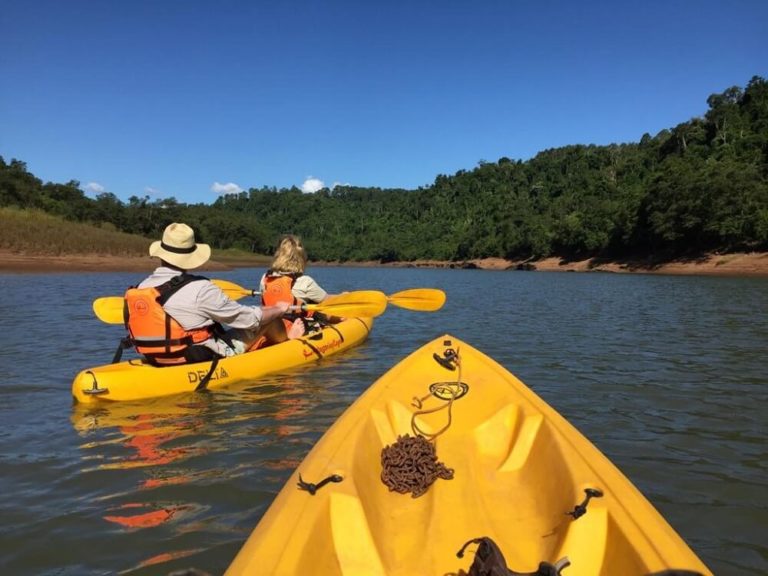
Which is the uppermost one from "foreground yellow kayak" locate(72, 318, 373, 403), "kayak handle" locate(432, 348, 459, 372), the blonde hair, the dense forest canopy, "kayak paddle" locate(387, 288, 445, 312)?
the dense forest canopy

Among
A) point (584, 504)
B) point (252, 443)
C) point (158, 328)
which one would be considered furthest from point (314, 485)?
point (158, 328)

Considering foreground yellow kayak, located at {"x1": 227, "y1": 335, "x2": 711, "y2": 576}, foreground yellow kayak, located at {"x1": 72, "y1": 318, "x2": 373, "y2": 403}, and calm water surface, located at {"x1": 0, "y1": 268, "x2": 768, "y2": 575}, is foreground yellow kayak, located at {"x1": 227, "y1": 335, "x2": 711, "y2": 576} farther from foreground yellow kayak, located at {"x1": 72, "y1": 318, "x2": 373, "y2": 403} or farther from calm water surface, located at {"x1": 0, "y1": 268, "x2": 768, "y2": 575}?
foreground yellow kayak, located at {"x1": 72, "y1": 318, "x2": 373, "y2": 403}

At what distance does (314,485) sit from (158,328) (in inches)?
135

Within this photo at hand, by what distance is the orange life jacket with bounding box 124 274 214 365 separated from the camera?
526cm

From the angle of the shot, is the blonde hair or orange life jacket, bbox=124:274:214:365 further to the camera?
the blonde hair

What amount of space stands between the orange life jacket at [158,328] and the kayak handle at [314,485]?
3122 mm

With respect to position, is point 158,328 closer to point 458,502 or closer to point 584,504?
point 458,502

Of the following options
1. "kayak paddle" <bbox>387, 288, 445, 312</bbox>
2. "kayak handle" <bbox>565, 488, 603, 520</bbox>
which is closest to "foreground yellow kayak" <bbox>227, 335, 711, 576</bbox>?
"kayak handle" <bbox>565, 488, 603, 520</bbox>

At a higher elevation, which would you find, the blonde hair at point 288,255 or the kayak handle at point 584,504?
the blonde hair at point 288,255

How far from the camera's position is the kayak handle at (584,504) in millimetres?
2629

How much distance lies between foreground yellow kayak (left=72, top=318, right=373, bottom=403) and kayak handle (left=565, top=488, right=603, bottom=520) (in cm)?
442

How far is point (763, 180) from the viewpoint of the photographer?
48281 millimetres

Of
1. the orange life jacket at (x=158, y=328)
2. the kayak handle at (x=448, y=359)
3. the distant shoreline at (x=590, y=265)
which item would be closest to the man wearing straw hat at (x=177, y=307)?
the orange life jacket at (x=158, y=328)

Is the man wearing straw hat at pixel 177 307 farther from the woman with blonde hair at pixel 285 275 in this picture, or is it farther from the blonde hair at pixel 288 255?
the blonde hair at pixel 288 255
